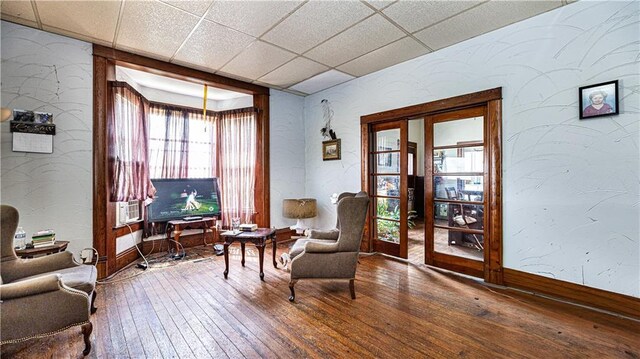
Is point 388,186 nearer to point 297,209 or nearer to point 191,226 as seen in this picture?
point 297,209

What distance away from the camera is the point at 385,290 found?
9.69 ft

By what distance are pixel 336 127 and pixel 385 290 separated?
2.94 m

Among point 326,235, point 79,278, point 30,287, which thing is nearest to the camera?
point 30,287

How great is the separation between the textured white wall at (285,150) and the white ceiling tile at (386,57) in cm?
153

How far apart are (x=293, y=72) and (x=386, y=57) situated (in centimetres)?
148

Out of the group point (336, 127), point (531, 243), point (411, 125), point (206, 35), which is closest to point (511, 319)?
point (531, 243)

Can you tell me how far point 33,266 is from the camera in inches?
89.6

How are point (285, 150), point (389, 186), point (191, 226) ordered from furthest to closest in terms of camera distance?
point (285, 150) < point (191, 226) < point (389, 186)

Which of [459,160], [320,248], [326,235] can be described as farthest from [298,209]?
[459,160]

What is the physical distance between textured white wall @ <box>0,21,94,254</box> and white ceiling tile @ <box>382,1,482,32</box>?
3688mm

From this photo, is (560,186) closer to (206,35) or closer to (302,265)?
(302,265)

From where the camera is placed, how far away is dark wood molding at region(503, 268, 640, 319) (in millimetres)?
2301

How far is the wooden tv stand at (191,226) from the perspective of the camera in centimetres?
438

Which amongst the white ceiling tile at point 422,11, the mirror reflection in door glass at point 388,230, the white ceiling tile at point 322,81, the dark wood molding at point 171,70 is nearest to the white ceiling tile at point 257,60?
the dark wood molding at point 171,70
